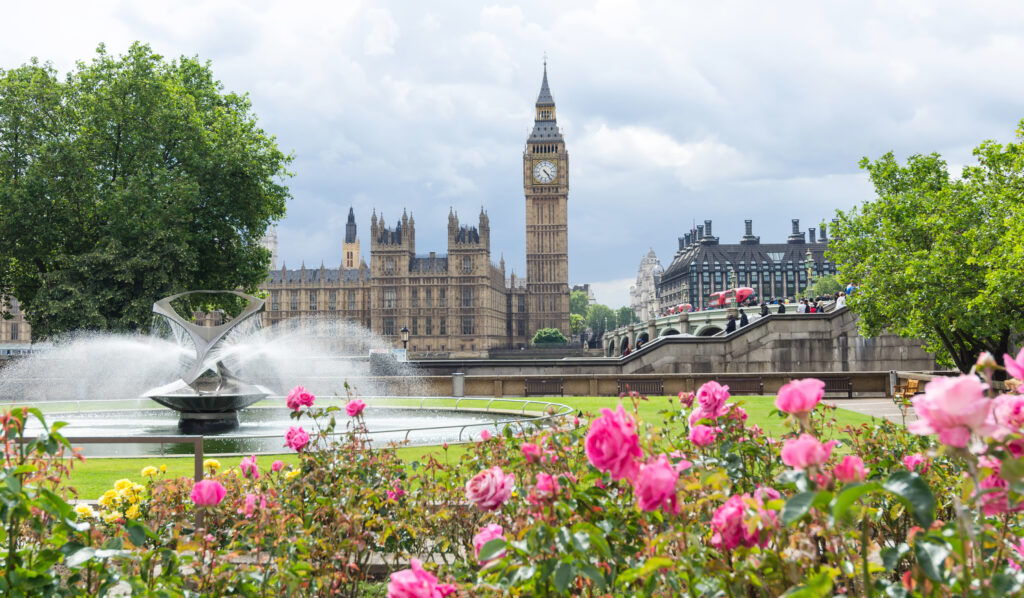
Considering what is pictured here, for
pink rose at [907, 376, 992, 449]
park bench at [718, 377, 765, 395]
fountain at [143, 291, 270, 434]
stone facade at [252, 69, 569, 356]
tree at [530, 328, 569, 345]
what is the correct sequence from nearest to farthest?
pink rose at [907, 376, 992, 449]
fountain at [143, 291, 270, 434]
park bench at [718, 377, 765, 395]
tree at [530, 328, 569, 345]
stone facade at [252, 69, 569, 356]

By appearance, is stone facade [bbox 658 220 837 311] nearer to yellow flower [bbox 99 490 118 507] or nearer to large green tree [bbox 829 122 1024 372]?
large green tree [bbox 829 122 1024 372]

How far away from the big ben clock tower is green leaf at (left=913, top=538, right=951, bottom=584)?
11423 cm

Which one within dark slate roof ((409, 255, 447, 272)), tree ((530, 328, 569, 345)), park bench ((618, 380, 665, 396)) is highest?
dark slate roof ((409, 255, 447, 272))

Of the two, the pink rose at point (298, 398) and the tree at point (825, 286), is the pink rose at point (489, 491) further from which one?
the tree at point (825, 286)

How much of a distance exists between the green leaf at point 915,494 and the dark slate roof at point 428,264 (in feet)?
359

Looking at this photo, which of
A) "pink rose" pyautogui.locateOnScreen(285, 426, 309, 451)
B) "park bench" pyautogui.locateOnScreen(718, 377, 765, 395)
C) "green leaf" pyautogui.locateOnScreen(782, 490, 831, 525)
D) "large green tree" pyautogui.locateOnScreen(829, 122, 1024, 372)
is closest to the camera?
"green leaf" pyautogui.locateOnScreen(782, 490, 831, 525)

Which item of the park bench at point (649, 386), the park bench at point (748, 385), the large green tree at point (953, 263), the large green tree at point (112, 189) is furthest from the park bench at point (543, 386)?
the large green tree at point (112, 189)

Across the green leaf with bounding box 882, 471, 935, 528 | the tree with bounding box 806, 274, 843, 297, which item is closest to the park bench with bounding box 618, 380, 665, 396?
the green leaf with bounding box 882, 471, 935, 528

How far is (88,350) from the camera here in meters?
24.9

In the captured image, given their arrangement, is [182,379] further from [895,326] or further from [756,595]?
[895,326]

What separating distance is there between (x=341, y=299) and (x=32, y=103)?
3530 inches

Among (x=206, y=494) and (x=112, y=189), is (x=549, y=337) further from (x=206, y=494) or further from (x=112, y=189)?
(x=206, y=494)

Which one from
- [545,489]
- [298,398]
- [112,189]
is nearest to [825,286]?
[112,189]

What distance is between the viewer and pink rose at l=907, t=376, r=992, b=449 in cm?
154
